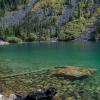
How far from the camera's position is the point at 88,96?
122ft

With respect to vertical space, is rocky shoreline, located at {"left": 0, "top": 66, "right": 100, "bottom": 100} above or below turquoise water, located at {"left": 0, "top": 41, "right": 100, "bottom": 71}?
above

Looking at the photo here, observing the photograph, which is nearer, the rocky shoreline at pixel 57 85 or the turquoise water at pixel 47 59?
the rocky shoreline at pixel 57 85

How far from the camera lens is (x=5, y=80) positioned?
4750 cm

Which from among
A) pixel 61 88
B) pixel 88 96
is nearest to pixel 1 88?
pixel 61 88

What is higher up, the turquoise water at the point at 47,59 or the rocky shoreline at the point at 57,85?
the rocky shoreline at the point at 57,85

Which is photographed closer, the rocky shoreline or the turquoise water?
the rocky shoreline

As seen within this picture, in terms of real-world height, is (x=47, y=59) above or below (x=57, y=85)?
below

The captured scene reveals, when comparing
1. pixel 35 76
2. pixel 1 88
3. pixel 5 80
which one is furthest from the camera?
pixel 35 76

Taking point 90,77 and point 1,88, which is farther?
point 90,77

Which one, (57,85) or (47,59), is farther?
(47,59)

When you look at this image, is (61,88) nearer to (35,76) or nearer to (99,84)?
(99,84)

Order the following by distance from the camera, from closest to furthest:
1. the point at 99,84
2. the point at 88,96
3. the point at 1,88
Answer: the point at 88,96 < the point at 1,88 < the point at 99,84

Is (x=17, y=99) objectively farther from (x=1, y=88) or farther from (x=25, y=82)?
(x=25, y=82)

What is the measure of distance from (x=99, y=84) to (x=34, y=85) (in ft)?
32.9
